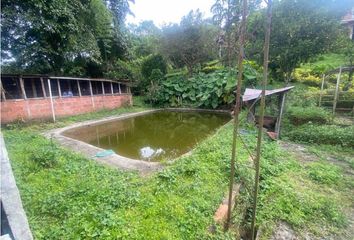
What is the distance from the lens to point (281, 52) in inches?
381

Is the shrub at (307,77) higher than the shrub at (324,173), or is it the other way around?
the shrub at (307,77)

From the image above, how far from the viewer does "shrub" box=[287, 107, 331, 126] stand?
7.47 meters

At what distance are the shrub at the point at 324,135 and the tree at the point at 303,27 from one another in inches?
163

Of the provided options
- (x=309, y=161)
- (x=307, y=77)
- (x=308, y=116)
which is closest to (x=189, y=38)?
(x=307, y=77)

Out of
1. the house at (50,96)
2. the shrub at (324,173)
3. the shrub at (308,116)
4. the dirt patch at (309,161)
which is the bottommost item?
the dirt patch at (309,161)

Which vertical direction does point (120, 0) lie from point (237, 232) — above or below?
above

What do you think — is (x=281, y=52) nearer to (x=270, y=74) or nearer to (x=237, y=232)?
(x=270, y=74)

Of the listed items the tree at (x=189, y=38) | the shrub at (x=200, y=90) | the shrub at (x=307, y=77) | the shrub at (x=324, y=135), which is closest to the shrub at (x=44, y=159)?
the shrub at (x=324, y=135)

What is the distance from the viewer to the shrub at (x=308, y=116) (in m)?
7.47

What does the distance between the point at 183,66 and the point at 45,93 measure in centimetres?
1196

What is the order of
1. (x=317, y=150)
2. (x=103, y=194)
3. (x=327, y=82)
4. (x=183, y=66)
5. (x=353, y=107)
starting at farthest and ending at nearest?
(x=183, y=66) → (x=327, y=82) → (x=353, y=107) → (x=317, y=150) → (x=103, y=194)

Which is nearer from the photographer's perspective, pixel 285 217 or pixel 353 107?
Answer: pixel 285 217

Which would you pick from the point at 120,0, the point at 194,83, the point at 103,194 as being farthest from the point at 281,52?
the point at 120,0

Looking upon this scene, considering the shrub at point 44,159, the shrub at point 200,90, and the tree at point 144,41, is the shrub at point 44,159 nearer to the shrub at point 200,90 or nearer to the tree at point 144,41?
the shrub at point 200,90
